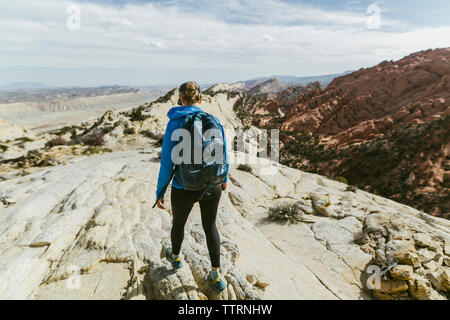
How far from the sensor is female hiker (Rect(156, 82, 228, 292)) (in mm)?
2551

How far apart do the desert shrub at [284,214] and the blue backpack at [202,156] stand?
4.71 meters

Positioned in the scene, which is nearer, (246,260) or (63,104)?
(246,260)

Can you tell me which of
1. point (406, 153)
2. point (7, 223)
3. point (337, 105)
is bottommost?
point (406, 153)

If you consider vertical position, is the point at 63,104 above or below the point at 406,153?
above

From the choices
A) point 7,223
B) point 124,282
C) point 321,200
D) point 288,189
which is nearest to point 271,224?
point 321,200

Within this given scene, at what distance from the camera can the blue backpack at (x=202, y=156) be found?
2.53 metres

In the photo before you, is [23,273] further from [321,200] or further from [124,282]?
[321,200]

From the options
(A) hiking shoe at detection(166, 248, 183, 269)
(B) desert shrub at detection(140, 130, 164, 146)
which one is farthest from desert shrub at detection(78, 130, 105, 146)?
(A) hiking shoe at detection(166, 248, 183, 269)

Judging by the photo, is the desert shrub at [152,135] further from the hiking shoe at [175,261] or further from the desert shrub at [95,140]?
the hiking shoe at [175,261]

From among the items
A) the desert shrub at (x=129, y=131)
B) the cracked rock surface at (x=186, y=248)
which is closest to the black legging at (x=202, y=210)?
the cracked rock surface at (x=186, y=248)

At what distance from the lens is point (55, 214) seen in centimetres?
516

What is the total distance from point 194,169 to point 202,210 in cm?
67

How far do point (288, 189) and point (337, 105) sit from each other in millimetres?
61593
